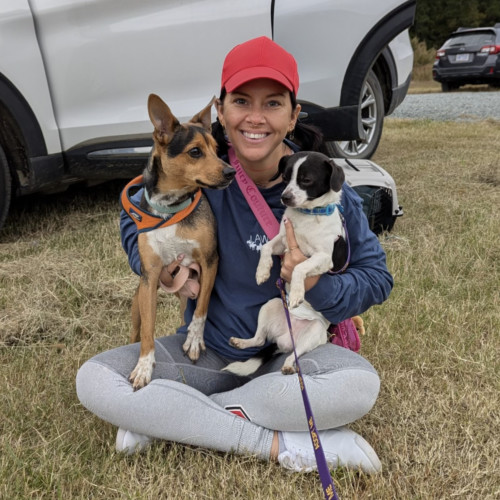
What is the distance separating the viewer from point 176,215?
7.85 ft

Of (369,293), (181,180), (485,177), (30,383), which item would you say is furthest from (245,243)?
(485,177)

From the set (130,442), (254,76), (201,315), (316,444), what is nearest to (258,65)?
(254,76)

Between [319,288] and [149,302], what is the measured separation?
71 centimetres

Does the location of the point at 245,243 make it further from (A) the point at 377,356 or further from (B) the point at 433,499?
(B) the point at 433,499

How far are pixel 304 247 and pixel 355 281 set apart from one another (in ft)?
0.80

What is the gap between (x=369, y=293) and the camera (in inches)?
89.1

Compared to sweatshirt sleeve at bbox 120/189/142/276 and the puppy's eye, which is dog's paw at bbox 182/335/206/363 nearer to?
sweatshirt sleeve at bbox 120/189/142/276

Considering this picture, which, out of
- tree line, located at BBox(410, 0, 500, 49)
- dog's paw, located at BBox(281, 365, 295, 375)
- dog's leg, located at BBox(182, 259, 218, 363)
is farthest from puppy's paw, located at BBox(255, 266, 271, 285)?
tree line, located at BBox(410, 0, 500, 49)

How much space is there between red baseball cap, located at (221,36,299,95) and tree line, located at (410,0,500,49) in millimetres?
34311

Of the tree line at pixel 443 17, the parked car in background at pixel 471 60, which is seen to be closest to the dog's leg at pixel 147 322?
the parked car in background at pixel 471 60

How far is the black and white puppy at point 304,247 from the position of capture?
86.1 inches

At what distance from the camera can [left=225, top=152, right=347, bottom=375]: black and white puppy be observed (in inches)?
86.1

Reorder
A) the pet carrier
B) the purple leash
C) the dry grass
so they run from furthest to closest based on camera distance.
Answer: the pet carrier, the dry grass, the purple leash

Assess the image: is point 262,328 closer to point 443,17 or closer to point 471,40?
point 471,40
